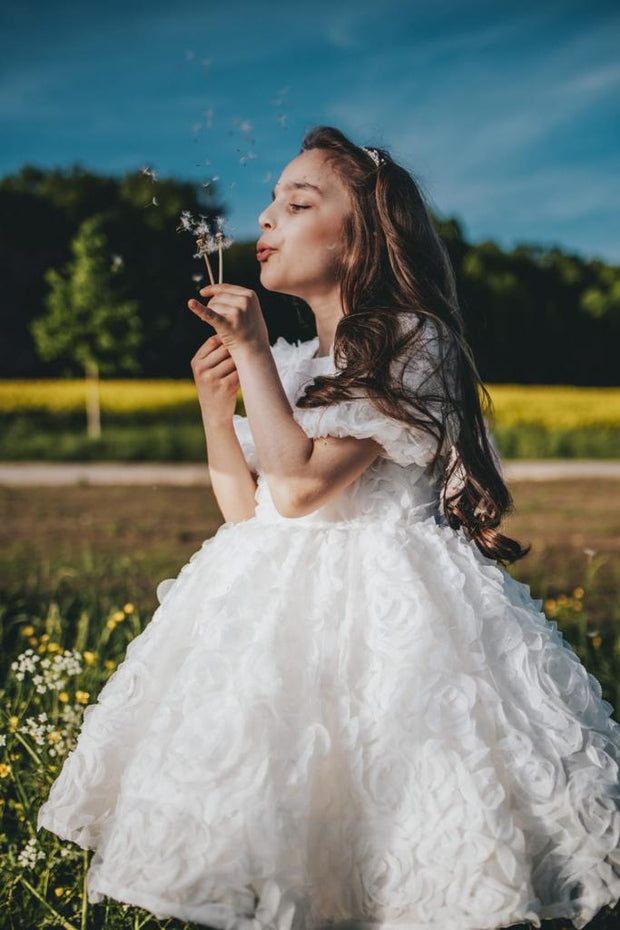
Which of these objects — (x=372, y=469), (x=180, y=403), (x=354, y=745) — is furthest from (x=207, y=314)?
(x=180, y=403)

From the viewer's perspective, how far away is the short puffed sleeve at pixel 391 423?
70.2 inches

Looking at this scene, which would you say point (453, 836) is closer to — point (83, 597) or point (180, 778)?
point (180, 778)

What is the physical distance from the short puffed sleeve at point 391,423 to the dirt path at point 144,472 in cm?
761

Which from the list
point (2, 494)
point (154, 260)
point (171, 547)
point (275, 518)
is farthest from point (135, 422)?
point (275, 518)

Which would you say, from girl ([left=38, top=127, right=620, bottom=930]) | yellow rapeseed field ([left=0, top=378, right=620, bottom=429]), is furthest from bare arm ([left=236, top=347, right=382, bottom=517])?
yellow rapeseed field ([left=0, top=378, right=620, bottom=429])

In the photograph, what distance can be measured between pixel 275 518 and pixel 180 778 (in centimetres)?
61

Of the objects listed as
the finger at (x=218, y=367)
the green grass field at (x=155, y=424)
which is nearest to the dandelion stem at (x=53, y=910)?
the finger at (x=218, y=367)

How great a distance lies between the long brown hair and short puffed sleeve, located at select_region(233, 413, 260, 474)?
27 centimetres

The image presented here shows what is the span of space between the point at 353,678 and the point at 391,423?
53 centimetres

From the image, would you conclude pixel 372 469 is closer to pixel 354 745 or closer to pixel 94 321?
pixel 354 745

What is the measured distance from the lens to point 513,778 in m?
1.68

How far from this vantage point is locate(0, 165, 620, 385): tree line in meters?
14.8

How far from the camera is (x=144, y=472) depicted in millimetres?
10828

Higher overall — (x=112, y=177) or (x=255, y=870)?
(x=112, y=177)
